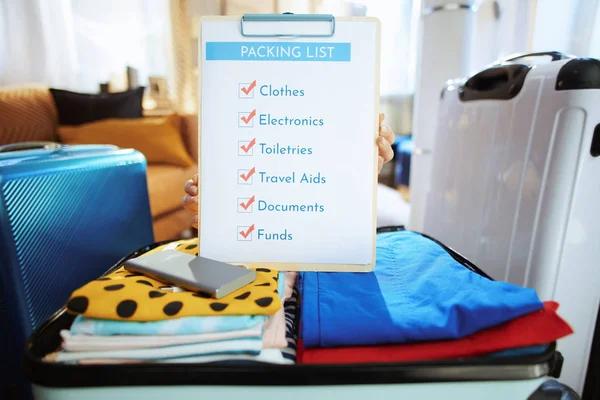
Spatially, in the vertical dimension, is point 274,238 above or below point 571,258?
above

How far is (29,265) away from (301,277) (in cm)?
46

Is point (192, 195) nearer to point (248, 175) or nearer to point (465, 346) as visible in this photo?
point (248, 175)

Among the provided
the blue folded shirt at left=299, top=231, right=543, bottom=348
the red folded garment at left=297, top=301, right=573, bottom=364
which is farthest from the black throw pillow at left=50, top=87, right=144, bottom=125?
the red folded garment at left=297, top=301, right=573, bottom=364

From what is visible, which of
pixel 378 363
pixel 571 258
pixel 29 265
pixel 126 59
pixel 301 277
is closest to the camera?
pixel 378 363

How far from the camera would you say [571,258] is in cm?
75

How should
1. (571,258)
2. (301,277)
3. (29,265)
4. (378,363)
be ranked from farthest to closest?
1. (571,258)
2. (29,265)
3. (301,277)
4. (378,363)

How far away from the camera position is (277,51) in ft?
1.75

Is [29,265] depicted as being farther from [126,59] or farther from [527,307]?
[126,59]

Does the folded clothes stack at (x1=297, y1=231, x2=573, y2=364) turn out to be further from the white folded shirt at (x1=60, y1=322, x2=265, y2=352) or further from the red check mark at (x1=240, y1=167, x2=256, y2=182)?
the red check mark at (x1=240, y1=167, x2=256, y2=182)

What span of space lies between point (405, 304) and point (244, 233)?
0.24m

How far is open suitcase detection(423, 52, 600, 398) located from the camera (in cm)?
70

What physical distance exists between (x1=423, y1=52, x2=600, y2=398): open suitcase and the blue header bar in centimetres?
45

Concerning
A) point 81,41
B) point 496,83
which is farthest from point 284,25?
point 81,41

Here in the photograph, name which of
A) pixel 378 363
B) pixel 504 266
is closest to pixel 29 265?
pixel 378 363
